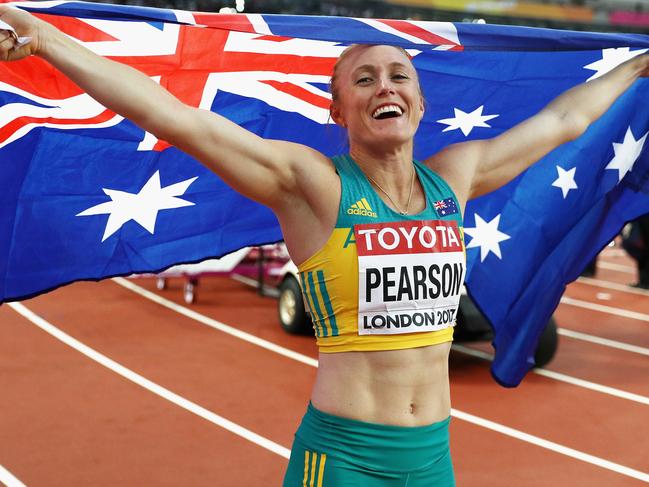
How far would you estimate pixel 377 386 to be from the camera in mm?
2564

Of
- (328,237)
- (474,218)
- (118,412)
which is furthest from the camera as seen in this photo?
(118,412)

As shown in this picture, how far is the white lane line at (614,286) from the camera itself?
12.6 metres

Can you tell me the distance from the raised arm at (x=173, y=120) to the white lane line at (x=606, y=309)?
920 cm

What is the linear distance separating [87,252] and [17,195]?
343mm

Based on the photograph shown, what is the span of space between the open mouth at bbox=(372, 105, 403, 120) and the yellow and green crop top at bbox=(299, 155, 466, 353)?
17cm

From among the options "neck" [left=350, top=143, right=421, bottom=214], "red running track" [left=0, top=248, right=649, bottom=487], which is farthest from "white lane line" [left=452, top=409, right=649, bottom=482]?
"neck" [left=350, top=143, right=421, bottom=214]

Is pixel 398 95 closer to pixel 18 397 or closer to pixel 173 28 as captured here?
pixel 173 28

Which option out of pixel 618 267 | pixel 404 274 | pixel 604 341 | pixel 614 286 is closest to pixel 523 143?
pixel 404 274

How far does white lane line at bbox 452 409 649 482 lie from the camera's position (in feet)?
19.2

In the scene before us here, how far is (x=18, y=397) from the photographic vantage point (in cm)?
711

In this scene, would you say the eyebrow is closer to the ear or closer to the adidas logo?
the ear

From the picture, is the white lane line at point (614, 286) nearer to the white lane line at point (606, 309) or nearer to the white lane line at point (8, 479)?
the white lane line at point (606, 309)

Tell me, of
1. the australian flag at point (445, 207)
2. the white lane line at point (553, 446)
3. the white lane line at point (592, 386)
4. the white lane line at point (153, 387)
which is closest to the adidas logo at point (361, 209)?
the australian flag at point (445, 207)

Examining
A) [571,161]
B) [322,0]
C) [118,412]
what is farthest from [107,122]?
[322,0]
